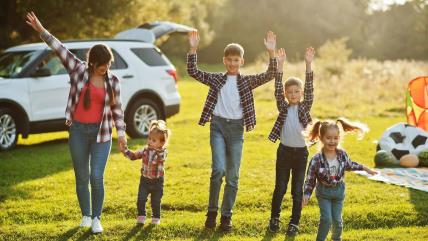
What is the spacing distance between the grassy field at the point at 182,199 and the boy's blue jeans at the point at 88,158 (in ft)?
1.27

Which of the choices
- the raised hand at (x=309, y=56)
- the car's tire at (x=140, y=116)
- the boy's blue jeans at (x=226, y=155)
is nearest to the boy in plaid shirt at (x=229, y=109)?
the boy's blue jeans at (x=226, y=155)

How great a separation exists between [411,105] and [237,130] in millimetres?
6514

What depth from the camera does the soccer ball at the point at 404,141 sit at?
35.7 ft

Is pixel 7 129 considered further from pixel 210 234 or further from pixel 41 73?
pixel 210 234

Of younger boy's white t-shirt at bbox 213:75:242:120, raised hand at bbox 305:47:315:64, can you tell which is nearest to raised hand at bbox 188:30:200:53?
younger boy's white t-shirt at bbox 213:75:242:120

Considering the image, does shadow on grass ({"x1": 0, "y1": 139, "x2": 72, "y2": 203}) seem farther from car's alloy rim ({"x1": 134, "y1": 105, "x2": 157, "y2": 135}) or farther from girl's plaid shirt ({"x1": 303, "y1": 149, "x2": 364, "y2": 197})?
girl's plaid shirt ({"x1": 303, "y1": 149, "x2": 364, "y2": 197})

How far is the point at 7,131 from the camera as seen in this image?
12.1 meters

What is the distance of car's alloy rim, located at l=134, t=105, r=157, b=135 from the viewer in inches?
530

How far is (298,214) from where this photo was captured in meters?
6.71

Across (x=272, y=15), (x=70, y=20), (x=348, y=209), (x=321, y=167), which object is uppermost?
(x=272, y=15)

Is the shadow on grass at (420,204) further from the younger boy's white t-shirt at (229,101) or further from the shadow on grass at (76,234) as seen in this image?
the shadow on grass at (76,234)

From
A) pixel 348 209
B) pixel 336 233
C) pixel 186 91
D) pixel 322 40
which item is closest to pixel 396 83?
pixel 186 91

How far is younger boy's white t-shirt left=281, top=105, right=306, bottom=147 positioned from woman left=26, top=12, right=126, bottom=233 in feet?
5.22

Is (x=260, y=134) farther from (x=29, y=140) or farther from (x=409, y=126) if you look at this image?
(x=29, y=140)
